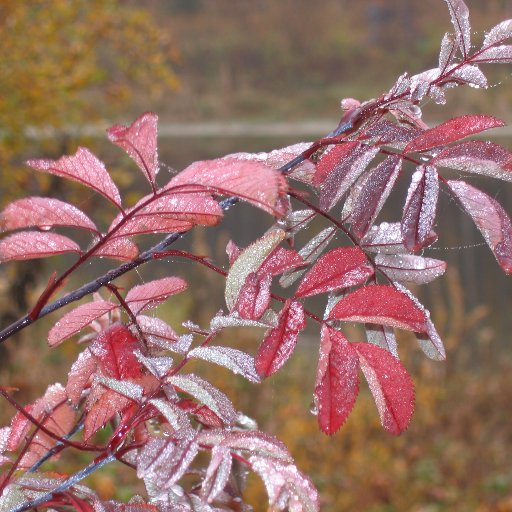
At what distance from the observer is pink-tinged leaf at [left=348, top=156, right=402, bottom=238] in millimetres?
403

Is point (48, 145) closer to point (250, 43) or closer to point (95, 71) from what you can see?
point (95, 71)

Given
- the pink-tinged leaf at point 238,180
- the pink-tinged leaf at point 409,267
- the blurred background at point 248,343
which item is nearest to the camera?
the pink-tinged leaf at point 238,180

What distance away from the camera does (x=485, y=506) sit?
7.43 feet

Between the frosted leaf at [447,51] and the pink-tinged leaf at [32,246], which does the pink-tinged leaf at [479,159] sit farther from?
the pink-tinged leaf at [32,246]

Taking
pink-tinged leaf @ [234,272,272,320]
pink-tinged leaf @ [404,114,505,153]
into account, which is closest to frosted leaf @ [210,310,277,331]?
pink-tinged leaf @ [234,272,272,320]

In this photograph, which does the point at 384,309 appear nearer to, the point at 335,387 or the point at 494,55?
the point at 335,387

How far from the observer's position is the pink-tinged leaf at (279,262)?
0.42 metres

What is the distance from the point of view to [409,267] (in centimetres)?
45

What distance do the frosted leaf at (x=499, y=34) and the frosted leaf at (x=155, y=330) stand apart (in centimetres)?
A: 25

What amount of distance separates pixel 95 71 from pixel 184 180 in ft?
9.94

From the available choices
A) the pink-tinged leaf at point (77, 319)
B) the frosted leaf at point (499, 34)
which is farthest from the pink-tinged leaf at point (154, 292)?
the frosted leaf at point (499, 34)

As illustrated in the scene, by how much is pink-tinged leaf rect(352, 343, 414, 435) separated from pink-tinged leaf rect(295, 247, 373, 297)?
35 millimetres

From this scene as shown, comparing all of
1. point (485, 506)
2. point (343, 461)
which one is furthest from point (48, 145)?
point (485, 506)

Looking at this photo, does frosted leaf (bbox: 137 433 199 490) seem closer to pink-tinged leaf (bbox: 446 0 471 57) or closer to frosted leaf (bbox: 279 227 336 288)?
frosted leaf (bbox: 279 227 336 288)
